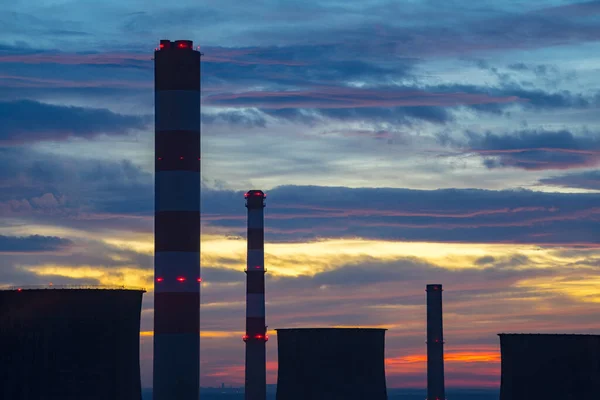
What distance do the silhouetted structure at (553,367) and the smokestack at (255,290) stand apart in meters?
25.2

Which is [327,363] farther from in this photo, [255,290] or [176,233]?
[255,290]

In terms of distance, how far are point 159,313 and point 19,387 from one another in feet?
24.4

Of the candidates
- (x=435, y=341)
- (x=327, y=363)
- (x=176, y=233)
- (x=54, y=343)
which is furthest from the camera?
(x=435, y=341)

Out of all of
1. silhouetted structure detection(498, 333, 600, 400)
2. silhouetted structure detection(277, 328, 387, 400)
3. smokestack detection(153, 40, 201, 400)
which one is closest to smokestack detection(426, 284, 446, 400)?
silhouetted structure detection(277, 328, 387, 400)

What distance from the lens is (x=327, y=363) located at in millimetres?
35094

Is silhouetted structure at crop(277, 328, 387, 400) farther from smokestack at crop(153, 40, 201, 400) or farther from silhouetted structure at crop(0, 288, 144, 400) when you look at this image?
silhouetted structure at crop(0, 288, 144, 400)

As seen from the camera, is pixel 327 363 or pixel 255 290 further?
pixel 255 290

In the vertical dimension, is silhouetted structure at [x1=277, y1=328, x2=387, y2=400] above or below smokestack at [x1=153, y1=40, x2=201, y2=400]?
below

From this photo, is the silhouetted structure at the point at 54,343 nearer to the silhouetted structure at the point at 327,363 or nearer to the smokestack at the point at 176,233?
the smokestack at the point at 176,233

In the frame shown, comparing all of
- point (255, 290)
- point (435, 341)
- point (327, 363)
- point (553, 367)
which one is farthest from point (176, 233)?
point (435, 341)

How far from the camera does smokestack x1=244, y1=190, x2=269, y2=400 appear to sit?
5300 cm

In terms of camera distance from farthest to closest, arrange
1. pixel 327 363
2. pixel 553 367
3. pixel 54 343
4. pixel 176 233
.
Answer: pixel 327 363, pixel 176 233, pixel 553 367, pixel 54 343

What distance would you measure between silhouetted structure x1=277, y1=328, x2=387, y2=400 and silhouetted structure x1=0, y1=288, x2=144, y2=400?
1277 cm

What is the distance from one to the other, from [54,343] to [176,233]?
7.57m
